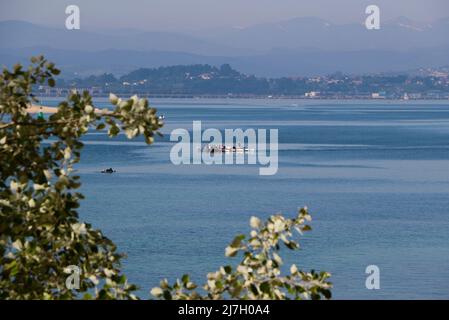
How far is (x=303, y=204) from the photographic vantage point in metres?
47.1

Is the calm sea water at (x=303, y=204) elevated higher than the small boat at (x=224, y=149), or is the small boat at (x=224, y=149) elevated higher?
the small boat at (x=224, y=149)

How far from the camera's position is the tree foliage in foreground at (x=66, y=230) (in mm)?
6582

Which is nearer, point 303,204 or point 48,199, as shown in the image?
point 48,199

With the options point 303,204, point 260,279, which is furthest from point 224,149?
point 260,279

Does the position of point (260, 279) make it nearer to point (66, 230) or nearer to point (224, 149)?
point (66, 230)

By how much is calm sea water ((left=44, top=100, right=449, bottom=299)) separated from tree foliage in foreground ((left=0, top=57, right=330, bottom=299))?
777 inches

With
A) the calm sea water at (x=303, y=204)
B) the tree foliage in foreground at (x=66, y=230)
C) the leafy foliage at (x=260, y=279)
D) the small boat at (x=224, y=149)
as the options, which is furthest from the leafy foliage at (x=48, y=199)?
the small boat at (x=224, y=149)

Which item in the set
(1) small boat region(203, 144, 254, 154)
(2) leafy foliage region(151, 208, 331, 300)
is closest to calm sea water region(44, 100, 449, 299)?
(1) small boat region(203, 144, 254, 154)

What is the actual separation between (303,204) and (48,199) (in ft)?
133

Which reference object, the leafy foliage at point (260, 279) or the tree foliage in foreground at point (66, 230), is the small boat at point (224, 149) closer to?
the tree foliage in foreground at point (66, 230)

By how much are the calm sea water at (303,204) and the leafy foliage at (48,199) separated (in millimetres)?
19668

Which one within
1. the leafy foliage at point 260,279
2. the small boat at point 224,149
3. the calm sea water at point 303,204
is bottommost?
the calm sea water at point 303,204

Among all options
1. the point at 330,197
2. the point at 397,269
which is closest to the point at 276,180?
the point at 330,197
